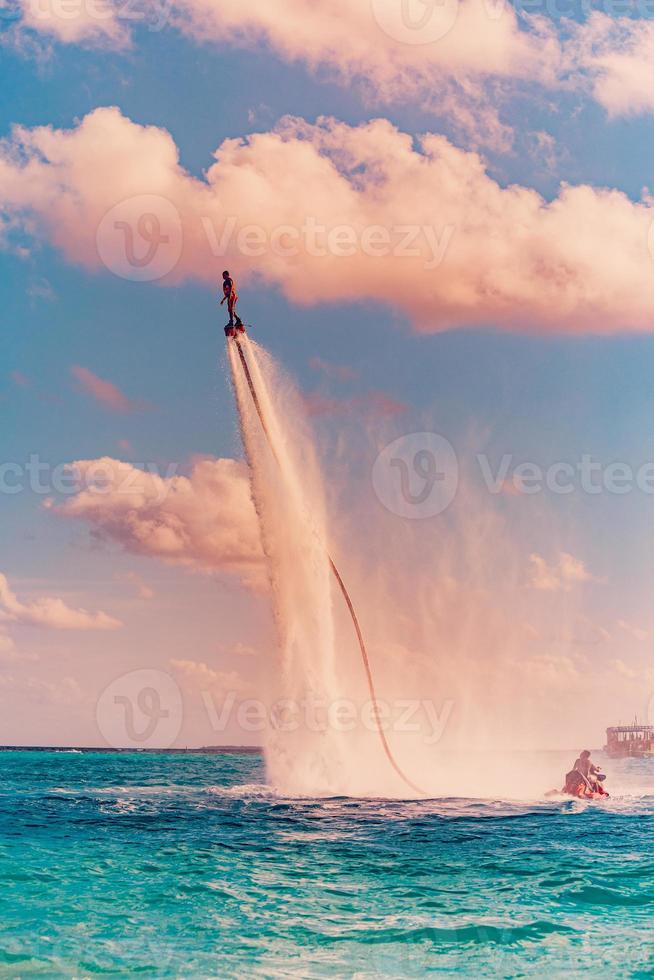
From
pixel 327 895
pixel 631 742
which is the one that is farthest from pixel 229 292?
pixel 631 742

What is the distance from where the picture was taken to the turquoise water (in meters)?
16.5

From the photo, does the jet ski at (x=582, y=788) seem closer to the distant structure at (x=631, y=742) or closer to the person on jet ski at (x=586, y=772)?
the person on jet ski at (x=586, y=772)

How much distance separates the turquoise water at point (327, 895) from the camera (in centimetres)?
1645

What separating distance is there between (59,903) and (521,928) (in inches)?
430

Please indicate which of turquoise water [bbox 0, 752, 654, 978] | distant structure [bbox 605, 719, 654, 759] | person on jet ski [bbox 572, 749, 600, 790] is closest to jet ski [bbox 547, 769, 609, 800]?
person on jet ski [bbox 572, 749, 600, 790]

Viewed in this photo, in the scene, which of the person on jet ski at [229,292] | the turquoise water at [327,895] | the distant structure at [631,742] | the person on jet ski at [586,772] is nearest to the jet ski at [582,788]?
the person on jet ski at [586,772]

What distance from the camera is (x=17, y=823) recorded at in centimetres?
3541

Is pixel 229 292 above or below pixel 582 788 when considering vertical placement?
above

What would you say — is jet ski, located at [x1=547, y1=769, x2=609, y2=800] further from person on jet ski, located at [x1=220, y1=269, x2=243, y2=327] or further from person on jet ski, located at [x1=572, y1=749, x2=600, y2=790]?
person on jet ski, located at [x1=220, y1=269, x2=243, y2=327]

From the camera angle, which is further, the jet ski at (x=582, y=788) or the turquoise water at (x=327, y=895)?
the jet ski at (x=582, y=788)

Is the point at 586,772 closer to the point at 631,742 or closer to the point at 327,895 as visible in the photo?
the point at 327,895

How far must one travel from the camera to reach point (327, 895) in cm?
2122

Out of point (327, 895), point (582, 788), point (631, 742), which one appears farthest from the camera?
point (631, 742)

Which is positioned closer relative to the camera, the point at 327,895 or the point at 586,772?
the point at 327,895
